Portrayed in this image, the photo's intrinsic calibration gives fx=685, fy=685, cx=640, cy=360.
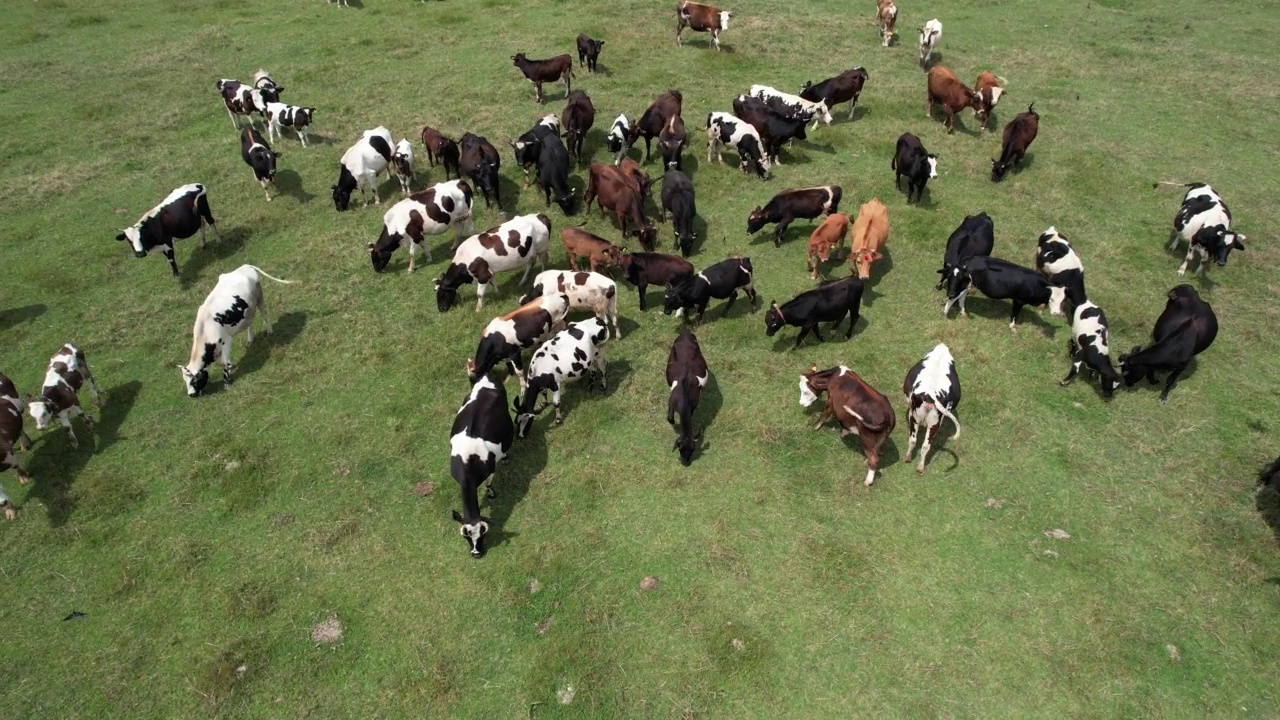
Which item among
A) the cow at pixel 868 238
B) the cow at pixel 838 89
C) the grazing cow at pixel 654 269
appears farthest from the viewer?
the cow at pixel 838 89

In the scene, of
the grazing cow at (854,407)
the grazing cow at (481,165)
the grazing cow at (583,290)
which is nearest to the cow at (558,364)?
the grazing cow at (583,290)

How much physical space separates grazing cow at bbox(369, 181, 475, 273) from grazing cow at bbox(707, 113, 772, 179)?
6.38 metres

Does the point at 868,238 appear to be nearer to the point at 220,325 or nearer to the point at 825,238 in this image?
the point at 825,238

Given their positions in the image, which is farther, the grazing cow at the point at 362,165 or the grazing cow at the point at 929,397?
the grazing cow at the point at 362,165

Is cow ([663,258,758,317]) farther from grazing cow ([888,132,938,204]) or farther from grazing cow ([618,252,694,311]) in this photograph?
grazing cow ([888,132,938,204])

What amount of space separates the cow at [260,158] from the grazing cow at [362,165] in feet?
5.38

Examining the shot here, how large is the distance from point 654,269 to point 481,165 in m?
5.35

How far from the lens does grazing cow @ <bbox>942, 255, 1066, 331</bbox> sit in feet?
38.9

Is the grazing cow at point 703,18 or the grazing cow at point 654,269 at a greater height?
the grazing cow at point 703,18

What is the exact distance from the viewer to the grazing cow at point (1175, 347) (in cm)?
1060

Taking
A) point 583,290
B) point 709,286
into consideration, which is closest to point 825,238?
point 709,286

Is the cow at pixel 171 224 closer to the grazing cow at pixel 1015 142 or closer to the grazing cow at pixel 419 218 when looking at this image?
the grazing cow at pixel 419 218

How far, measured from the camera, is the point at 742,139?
54.1ft

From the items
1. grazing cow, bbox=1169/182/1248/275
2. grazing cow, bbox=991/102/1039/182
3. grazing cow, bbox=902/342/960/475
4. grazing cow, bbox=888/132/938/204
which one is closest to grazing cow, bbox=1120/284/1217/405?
grazing cow, bbox=1169/182/1248/275
